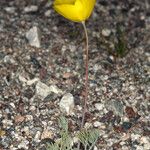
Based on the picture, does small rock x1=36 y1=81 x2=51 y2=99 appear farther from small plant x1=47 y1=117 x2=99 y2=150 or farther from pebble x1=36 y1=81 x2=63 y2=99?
small plant x1=47 y1=117 x2=99 y2=150

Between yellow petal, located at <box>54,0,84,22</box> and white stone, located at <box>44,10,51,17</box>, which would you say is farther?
white stone, located at <box>44,10,51,17</box>

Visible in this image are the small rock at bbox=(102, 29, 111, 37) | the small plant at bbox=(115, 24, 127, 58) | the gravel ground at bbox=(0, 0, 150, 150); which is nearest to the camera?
the gravel ground at bbox=(0, 0, 150, 150)

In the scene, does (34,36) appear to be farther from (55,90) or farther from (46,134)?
(46,134)

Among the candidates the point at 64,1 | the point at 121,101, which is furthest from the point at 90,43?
the point at 64,1

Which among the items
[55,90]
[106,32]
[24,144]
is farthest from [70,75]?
[24,144]

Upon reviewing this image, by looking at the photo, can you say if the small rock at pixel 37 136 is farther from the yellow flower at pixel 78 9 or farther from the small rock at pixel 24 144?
the yellow flower at pixel 78 9

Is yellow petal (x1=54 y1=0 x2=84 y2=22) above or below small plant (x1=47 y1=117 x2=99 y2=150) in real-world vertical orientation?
above

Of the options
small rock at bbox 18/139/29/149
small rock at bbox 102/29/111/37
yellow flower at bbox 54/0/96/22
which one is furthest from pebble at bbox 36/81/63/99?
yellow flower at bbox 54/0/96/22

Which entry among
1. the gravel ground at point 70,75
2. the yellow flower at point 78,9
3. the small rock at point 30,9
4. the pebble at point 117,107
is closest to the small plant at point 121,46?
the gravel ground at point 70,75
